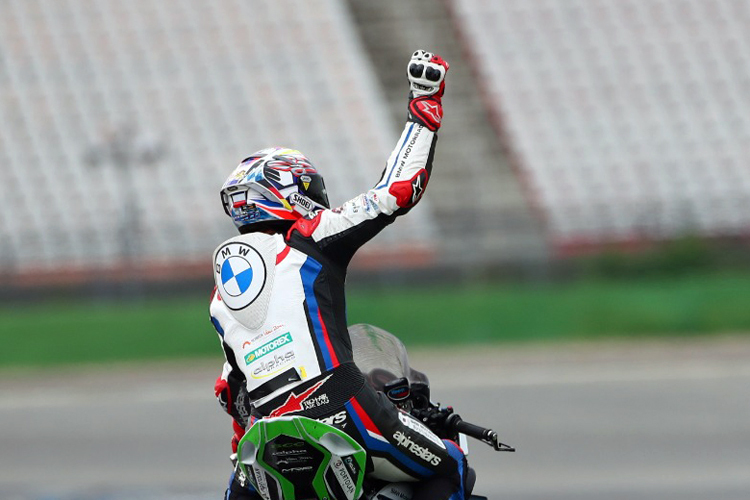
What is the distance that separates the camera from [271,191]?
13.2 feet

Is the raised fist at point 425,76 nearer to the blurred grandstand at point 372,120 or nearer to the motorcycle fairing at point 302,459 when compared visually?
the motorcycle fairing at point 302,459

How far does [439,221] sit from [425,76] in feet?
50.7

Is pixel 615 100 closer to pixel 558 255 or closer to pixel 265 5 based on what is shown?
pixel 558 255

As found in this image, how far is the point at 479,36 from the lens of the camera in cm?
2367

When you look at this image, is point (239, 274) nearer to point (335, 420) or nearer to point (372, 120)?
point (335, 420)

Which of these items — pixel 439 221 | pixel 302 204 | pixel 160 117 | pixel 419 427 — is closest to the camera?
pixel 419 427

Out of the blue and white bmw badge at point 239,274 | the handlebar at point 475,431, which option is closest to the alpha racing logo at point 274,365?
the blue and white bmw badge at point 239,274

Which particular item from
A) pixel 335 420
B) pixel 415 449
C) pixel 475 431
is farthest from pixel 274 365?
pixel 475 431

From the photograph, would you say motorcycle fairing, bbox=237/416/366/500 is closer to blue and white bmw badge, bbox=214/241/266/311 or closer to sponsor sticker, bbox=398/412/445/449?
sponsor sticker, bbox=398/412/445/449

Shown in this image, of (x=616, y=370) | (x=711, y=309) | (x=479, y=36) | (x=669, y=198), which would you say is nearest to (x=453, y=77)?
(x=479, y=36)

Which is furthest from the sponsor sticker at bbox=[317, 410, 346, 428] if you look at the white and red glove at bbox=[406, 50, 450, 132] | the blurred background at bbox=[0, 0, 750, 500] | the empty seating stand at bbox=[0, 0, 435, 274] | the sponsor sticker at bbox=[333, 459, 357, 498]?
the empty seating stand at bbox=[0, 0, 435, 274]

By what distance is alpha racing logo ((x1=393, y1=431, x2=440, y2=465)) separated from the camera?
3828 mm

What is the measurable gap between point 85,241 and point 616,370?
31.9ft

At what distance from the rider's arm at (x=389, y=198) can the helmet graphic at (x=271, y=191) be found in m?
0.11
